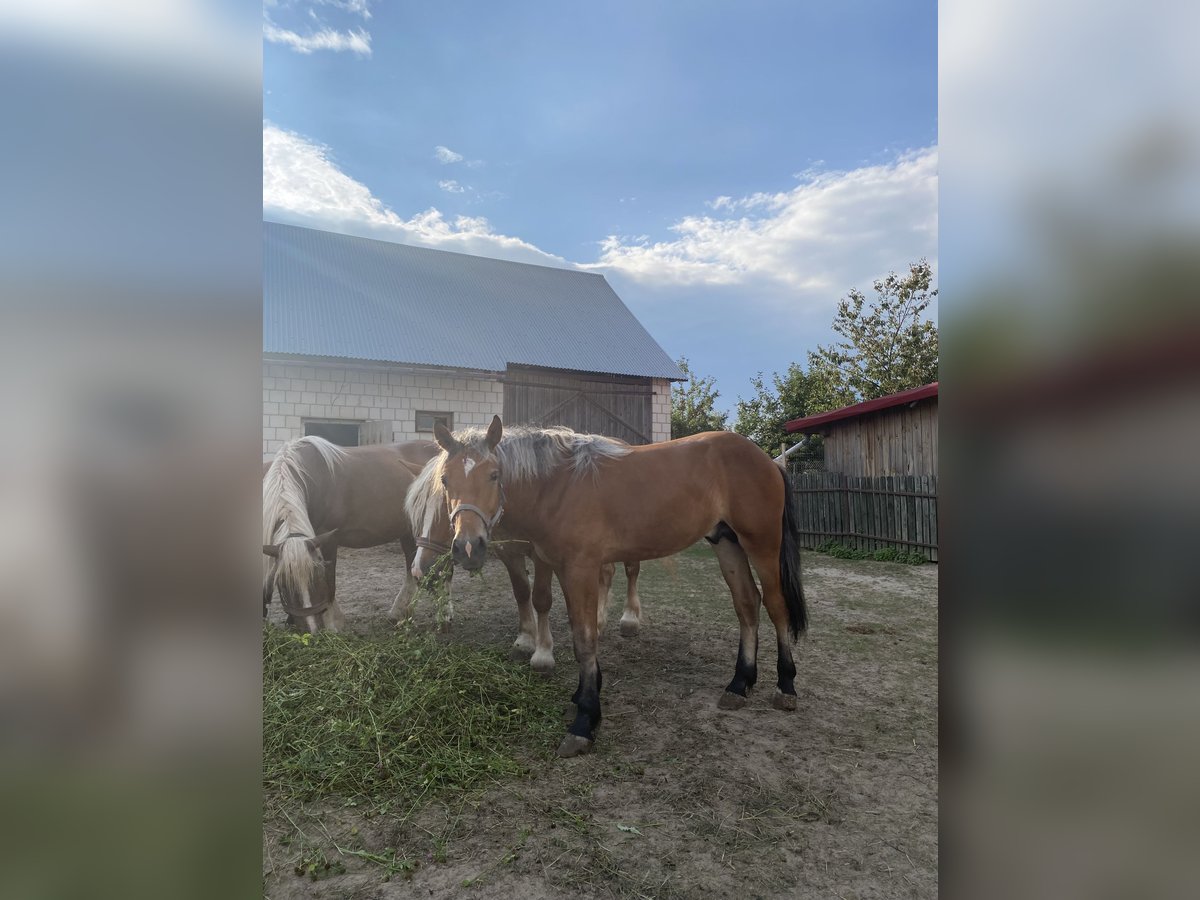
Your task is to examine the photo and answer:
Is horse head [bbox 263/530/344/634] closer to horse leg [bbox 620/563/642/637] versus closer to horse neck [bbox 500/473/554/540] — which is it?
horse neck [bbox 500/473/554/540]

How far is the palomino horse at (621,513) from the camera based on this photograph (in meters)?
3.39

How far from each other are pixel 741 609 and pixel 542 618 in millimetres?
1468

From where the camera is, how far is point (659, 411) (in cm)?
1390

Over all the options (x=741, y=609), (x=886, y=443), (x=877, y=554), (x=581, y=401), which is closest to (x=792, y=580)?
(x=741, y=609)

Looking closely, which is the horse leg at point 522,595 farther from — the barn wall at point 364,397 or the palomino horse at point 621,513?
the barn wall at point 364,397

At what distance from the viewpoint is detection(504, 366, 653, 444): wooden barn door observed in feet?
40.4

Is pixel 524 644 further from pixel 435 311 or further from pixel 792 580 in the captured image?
pixel 435 311

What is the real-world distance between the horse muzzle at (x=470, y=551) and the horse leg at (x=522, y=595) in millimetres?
1501

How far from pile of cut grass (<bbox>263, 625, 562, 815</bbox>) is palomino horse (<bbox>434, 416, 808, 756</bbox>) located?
0.44m

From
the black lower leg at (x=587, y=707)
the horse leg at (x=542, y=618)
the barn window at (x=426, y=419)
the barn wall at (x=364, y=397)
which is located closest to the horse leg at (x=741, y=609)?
the black lower leg at (x=587, y=707)
